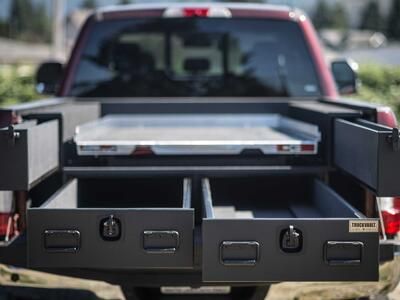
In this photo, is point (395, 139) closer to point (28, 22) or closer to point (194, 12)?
point (194, 12)

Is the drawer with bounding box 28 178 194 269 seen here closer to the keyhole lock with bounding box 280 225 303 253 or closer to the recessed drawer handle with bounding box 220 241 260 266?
the recessed drawer handle with bounding box 220 241 260 266

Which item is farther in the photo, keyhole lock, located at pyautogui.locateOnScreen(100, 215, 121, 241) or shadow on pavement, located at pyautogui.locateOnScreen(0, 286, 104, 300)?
shadow on pavement, located at pyautogui.locateOnScreen(0, 286, 104, 300)

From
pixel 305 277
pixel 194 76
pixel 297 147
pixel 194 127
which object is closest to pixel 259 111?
pixel 194 127

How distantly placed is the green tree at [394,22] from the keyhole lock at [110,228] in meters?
69.9

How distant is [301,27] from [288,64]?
27cm

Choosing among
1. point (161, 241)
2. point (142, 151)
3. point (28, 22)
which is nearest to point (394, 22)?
point (28, 22)

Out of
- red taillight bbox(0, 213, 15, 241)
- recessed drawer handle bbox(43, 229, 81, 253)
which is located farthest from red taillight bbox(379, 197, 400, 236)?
red taillight bbox(0, 213, 15, 241)

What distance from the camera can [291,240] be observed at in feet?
10.2

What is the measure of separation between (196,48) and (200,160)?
2117 mm

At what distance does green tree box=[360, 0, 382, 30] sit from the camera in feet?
259

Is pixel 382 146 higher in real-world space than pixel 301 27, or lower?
lower

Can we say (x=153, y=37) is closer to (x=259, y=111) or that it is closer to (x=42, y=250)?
(x=259, y=111)

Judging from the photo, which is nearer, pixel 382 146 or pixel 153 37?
pixel 382 146

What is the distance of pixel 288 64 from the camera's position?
548 cm
